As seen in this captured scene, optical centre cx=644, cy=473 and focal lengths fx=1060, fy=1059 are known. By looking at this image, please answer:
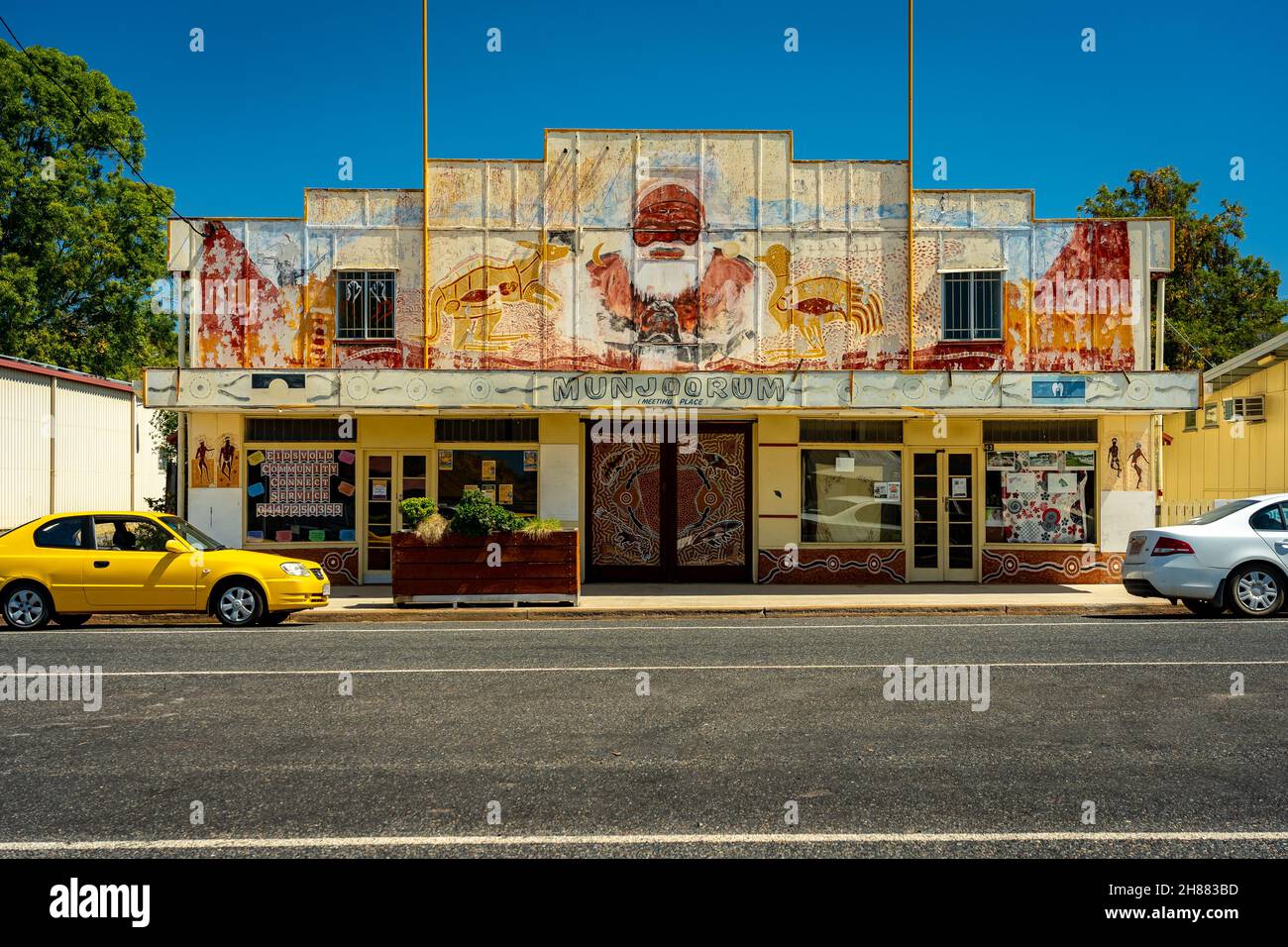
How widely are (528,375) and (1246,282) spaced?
28792 millimetres

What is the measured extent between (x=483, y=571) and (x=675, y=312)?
622 centimetres

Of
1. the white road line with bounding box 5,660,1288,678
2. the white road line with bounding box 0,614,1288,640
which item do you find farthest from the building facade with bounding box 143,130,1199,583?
the white road line with bounding box 5,660,1288,678

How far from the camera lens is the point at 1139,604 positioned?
15625 millimetres

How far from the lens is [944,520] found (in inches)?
760

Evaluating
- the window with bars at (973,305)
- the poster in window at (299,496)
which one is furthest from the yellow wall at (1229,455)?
the poster in window at (299,496)

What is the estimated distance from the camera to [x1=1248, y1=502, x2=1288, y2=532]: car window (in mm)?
13680

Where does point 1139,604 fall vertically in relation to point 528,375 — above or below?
below

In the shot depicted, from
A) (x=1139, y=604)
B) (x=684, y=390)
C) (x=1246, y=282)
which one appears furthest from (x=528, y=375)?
(x=1246, y=282)

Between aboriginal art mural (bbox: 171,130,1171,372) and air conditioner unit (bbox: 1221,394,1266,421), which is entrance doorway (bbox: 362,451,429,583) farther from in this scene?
air conditioner unit (bbox: 1221,394,1266,421)

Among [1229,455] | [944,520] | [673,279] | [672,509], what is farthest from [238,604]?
[1229,455]

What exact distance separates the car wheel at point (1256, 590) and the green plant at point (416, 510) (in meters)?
11.1

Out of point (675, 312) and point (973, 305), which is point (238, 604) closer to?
point (675, 312)
